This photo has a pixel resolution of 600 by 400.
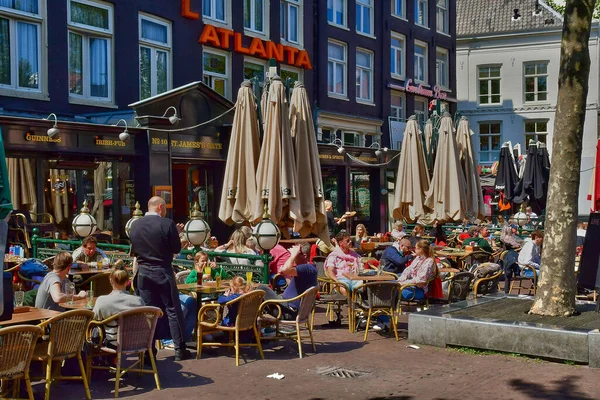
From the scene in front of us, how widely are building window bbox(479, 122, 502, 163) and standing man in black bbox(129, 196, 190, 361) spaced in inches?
1388

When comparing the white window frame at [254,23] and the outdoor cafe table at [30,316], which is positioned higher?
the white window frame at [254,23]

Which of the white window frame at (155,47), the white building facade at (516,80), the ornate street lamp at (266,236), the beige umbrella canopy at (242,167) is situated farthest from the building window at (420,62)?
the ornate street lamp at (266,236)

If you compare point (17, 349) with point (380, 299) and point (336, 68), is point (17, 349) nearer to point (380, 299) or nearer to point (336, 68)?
point (380, 299)

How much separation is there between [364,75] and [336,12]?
8.84ft

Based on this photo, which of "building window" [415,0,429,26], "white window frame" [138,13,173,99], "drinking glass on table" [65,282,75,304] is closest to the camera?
"drinking glass on table" [65,282,75,304]

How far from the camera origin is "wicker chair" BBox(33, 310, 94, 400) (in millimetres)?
6883

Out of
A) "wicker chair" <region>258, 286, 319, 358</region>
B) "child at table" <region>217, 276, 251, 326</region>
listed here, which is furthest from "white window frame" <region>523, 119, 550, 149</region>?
"child at table" <region>217, 276, 251, 326</region>

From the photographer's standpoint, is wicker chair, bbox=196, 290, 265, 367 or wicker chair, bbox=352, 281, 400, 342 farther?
wicker chair, bbox=352, 281, 400, 342

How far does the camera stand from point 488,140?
139 feet

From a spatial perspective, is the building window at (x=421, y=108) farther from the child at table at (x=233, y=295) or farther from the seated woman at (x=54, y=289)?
the seated woman at (x=54, y=289)

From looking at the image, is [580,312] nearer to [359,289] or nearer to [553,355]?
[553,355]

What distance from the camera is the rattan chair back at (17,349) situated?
633 cm

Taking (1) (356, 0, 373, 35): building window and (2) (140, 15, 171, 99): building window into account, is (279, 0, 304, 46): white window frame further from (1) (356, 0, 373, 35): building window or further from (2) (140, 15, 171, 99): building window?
(2) (140, 15, 171, 99): building window

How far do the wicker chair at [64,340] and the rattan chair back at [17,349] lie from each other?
0.29m
